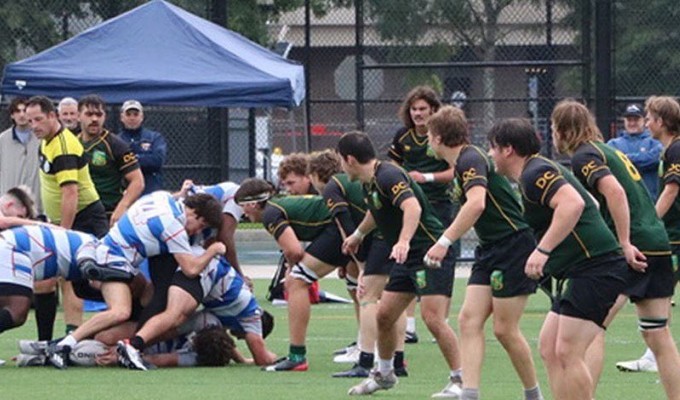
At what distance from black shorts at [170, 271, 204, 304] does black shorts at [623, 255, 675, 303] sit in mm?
3329

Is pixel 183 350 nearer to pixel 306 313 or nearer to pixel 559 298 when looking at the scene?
pixel 306 313

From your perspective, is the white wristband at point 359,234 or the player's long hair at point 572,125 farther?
the white wristband at point 359,234

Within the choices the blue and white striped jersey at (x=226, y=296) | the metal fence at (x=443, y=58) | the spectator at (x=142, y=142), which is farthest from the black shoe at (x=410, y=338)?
the metal fence at (x=443, y=58)

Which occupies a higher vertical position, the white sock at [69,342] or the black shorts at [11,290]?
the black shorts at [11,290]

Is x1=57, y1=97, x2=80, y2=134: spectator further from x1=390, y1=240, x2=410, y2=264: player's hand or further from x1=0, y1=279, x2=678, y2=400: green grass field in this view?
x1=390, y1=240, x2=410, y2=264: player's hand

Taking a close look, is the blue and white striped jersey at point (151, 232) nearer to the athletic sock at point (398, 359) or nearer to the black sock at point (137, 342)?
the black sock at point (137, 342)

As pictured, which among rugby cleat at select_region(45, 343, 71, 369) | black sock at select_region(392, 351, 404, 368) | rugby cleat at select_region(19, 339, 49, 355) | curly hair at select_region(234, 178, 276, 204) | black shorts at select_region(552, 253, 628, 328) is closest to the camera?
black shorts at select_region(552, 253, 628, 328)

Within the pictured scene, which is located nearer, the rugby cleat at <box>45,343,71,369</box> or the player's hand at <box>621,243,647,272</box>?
the player's hand at <box>621,243,647,272</box>

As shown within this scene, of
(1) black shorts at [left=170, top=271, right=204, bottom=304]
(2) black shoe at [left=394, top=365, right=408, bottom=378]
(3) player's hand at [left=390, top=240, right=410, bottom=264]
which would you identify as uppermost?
(3) player's hand at [left=390, top=240, right=410, bottom=264]

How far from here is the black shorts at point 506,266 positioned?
8992mm

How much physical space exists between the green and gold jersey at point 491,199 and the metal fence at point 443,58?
10137 mm

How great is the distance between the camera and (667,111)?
407 inches

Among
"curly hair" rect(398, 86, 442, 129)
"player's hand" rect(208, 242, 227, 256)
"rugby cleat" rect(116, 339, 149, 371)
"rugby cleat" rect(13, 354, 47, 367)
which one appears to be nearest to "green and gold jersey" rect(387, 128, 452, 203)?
"curly hair" rect(398, 86, 442, 129)

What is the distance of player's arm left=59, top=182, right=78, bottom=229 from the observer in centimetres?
1321
